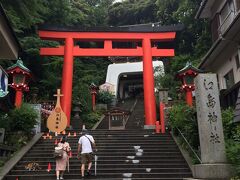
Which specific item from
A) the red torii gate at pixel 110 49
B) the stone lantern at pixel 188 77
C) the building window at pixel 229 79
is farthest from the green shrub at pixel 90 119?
the building window at pixel 229 79

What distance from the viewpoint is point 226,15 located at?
1655 cm

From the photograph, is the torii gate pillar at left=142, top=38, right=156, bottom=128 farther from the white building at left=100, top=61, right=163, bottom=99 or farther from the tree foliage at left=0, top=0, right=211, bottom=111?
the white building at left=100, top=61, right=163, bottom=99

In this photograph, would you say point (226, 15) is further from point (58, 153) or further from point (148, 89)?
point (58, 153)

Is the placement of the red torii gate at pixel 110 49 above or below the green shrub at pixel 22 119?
above

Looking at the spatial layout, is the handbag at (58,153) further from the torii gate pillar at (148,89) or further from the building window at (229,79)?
the torii gate pillar at (148,89)

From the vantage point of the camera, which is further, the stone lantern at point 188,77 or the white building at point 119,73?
the white building at point 119,73

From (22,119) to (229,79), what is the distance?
1011 centimetres

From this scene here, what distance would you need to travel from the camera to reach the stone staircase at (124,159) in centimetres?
1067

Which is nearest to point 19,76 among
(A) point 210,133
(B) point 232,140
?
(A) point 210,133

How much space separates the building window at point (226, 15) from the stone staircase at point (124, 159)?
20.0 feet

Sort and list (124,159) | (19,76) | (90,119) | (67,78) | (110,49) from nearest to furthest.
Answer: (124,159)
(19,76)
(67,78)
(110,49)
(90,119)

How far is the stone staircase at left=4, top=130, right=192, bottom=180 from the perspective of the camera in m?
10.7

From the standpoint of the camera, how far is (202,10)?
1914 cm

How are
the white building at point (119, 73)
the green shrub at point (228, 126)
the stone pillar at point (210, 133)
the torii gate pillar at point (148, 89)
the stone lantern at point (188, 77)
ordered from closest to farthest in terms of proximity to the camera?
the stone pillar at point (210, 133) < the green shrub at point (228, 126) < the stone lantern at point (188, 77) < the torii gate pillar at point (148, 89) < the white building at point (119, 73)
